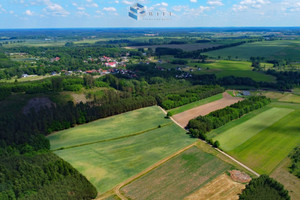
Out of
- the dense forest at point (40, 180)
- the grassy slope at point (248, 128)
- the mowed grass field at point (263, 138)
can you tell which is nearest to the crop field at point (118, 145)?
the dense forest at point (40, 180)

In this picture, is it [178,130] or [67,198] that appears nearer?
[67,198]

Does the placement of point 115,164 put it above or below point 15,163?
below

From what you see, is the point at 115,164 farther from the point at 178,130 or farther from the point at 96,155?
the point at 178,130

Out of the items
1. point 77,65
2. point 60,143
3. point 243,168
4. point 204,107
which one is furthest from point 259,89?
point 77,65

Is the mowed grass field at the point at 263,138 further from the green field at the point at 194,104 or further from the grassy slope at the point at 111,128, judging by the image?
the grassy slope at the point at 111,128

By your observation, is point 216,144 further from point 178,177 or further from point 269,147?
point 178,177

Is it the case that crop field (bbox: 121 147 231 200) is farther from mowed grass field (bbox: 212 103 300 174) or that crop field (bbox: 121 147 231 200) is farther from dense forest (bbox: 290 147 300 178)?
dense forest (bbox: 290 147 300 178)
